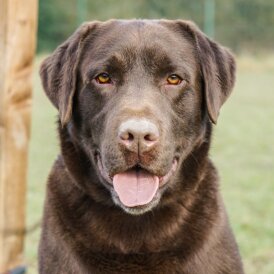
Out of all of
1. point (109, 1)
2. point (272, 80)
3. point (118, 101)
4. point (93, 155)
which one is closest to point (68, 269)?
point (93, 155)

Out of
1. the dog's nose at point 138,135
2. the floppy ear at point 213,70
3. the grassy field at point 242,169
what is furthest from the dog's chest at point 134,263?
the grassy field at point 242,169

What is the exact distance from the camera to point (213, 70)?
396 centimetres

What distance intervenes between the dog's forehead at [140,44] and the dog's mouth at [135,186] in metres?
0.61

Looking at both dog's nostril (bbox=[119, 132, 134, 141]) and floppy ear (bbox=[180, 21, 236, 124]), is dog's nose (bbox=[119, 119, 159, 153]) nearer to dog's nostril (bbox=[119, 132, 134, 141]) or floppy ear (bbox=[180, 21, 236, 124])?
dog's nostril (bbox=[119, 132, 134, 141])

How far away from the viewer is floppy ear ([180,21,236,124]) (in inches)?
154

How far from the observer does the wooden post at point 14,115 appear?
4531 mm

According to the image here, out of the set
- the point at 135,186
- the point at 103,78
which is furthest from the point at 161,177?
the point at 103,78

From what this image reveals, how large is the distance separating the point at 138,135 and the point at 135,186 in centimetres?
36

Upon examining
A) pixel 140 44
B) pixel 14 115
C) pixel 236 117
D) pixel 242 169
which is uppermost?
pixel 140 44

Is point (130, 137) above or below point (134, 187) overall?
above

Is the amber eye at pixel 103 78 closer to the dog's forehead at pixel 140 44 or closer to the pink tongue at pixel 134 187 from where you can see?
the dog's forehead at pixel 140 44

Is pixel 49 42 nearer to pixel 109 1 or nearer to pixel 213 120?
pixel 109 1

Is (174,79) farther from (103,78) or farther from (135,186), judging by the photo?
(135,186)

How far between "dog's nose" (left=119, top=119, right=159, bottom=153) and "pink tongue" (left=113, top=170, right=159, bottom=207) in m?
0.24
